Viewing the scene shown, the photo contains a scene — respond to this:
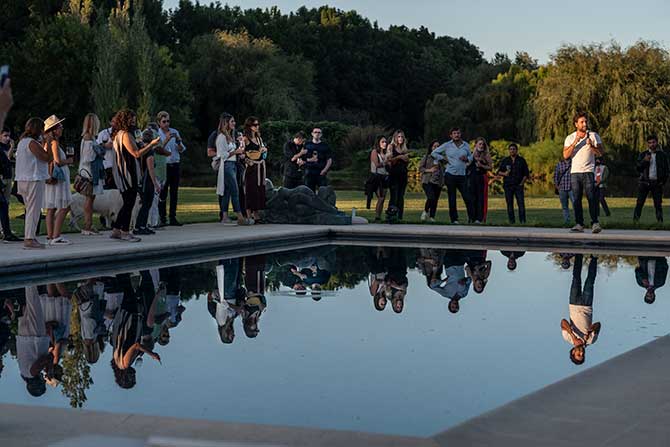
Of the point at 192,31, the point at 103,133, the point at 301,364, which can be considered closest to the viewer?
the point at 301,364

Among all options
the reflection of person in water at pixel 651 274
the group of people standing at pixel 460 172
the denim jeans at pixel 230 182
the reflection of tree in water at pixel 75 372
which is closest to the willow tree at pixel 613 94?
the group of people standing at pixel 460 172

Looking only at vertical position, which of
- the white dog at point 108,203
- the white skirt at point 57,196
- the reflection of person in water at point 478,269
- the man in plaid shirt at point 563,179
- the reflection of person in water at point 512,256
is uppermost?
the man in plaid shirt at point 563,179

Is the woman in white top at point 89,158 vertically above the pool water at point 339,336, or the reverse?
the woman in white top at point 89,158

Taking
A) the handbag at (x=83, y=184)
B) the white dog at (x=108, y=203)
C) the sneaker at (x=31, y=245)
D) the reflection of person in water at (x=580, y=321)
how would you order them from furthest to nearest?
1. the white dog at (x=108, y=203)
2. the handbag at (x=83, y=184)
3. the sneaker at (x=31, y=245)
4. the reflection of person in water at (x=580, y=321)

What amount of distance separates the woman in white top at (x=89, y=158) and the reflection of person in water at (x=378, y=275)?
152 inches

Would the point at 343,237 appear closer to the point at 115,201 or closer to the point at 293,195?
the point at 293,195

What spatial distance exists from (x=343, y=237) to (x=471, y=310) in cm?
684

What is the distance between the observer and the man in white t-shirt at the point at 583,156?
46.9ft

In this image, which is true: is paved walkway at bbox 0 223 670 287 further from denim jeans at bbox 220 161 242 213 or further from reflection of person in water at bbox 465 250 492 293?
reflection of person in water at bbox 465 250 492 293

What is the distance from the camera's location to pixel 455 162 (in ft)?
54.9

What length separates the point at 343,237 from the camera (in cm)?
1558

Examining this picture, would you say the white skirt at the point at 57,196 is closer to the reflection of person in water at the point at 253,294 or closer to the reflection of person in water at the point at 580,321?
the reflection of person in water at the point at 253,294

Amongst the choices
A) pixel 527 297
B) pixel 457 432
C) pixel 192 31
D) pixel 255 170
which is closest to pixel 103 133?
pixel 255 170

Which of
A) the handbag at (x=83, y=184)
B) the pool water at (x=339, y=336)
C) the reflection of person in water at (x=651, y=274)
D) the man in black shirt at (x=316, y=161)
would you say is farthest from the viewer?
the man in black shirt at (x=316, y=161)
